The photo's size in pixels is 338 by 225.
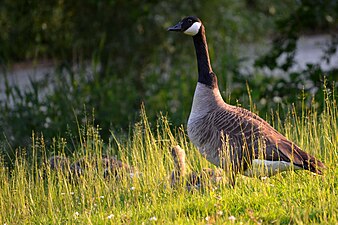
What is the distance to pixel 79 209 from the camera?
6.98 metres

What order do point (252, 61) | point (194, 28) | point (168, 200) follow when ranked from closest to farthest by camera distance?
point (168, 200) < point (194, 28) < point (252, 61)

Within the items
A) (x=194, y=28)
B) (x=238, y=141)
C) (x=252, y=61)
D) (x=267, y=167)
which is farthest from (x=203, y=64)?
(x=252, y=61)

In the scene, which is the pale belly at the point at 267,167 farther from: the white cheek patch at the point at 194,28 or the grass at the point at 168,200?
the white cheek patch at the point at 194,28

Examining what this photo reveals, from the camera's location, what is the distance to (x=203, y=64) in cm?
805

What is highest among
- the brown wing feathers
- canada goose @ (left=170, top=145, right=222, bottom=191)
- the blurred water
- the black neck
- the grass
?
the blurred water

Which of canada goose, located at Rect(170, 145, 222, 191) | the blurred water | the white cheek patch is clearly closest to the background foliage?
the blurred water

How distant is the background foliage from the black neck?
256 cm

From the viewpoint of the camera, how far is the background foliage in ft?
38.4

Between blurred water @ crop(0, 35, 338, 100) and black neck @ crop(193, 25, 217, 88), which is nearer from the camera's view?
black neck @ crop(193, 25, 217, 88)

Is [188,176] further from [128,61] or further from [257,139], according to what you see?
[128,61]

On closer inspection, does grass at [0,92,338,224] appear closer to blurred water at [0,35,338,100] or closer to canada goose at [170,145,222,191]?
canada goose at [170,145,222,191]

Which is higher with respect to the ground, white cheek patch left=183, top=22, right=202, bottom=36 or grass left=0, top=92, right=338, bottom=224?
white cheek patch left=183, top=22, right=202, bottom=36

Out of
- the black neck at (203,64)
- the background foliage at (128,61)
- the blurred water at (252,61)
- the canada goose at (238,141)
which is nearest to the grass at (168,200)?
the canada goose at (238,141)

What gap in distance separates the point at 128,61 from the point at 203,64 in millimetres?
8187
